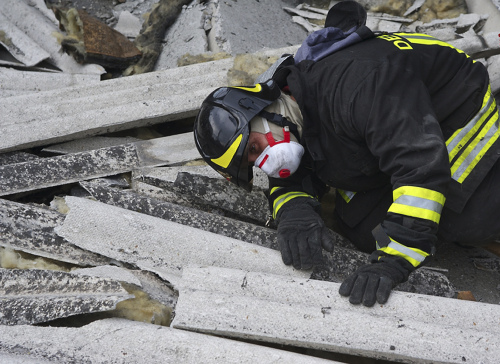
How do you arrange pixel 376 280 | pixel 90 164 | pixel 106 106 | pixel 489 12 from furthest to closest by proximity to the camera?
1. pixel 489 12
2. pixel 106 106
3. pixel 90 164
4. pixel 376 280

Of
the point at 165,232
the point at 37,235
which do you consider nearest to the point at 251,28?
the point at 165,232

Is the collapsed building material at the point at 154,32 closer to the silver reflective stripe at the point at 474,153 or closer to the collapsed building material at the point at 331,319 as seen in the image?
the collapsed building material at the point at 331,319

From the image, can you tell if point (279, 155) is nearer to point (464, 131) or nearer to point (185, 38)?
point (464, 131)

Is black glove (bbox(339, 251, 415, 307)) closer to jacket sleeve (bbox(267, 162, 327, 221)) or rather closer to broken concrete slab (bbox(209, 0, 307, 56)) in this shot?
jacket sleeve (bbox(267, 162, 327, 221))

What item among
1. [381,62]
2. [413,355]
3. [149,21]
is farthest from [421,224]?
[149,21]

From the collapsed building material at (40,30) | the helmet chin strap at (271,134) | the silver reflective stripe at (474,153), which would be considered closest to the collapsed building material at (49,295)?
the helmet chin strap at (271,134)

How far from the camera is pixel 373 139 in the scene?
241 cm

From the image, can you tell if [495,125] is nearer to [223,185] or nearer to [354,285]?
[354,285]

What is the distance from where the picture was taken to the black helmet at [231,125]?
2.65 metres

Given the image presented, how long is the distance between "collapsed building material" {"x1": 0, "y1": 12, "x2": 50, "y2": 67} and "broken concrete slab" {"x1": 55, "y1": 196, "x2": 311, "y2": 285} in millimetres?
2466

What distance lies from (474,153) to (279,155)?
1071 mm

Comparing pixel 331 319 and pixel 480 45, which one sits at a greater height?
pixel 480 45

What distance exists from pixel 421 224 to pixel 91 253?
170 cm

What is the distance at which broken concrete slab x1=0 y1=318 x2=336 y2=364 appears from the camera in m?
1.90
